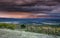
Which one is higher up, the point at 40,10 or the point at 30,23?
the point at 40,10

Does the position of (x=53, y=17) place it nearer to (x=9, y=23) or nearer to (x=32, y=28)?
(x=32, y=28)

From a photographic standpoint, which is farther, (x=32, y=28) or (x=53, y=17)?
(x=32, y=28)

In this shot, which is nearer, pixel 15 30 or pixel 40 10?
pixel 40 10

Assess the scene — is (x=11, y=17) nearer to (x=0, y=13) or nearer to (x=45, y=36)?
(x=0, y=13)

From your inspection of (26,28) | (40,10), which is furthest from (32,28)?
(40,10)

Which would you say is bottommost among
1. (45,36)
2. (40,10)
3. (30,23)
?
(45,36)

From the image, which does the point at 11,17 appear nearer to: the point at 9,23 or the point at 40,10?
the point at 9,23

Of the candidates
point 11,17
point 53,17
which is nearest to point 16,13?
point 11,17

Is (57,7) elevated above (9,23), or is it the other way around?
(57,7)
